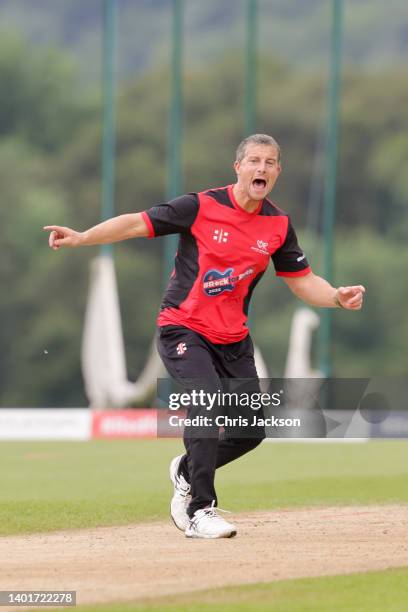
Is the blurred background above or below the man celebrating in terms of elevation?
below

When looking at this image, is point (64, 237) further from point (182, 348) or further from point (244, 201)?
point (244, 201)

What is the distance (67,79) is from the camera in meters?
53.8

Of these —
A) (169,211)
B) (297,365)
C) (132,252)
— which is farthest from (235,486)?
(132,252)

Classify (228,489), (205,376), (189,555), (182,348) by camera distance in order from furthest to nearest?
(228,489) < (182,348) < (205,376) < (189,555)

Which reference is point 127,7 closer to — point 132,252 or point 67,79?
point 67,79

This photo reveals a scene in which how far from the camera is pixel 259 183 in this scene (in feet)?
26.6

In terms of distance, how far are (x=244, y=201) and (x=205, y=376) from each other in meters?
1.06

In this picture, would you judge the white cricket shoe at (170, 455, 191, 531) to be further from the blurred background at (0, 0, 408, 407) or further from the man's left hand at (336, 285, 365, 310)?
the blurred background at (0, 0, 408, 407)

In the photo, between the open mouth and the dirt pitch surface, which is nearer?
the dirt pitch surface

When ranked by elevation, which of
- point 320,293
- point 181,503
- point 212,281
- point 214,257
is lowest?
point 181,503

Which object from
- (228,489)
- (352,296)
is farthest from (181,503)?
(228,489)

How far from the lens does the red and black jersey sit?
26.6ft

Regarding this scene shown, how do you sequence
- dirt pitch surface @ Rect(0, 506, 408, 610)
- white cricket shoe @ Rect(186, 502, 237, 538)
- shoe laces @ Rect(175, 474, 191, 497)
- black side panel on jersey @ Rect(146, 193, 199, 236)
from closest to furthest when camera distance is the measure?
dirt pitch surface @ Rect(0, 506, 408, 610)
white cricket shoe @ Rect(186, 502, 237, 538)
black side panel on jersey @ Rect(146, 193, 199, 236)
shoe laces @ Rect(175, 474, 191, 497)

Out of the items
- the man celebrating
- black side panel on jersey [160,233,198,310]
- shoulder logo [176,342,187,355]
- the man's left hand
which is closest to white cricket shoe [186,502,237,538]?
the man celebrating
